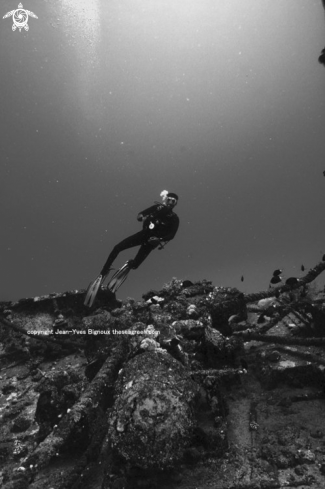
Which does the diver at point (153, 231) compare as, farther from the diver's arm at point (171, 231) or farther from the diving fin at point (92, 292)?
the diving fin at point (92, 292)

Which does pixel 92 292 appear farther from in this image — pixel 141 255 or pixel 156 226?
pixel 156 226

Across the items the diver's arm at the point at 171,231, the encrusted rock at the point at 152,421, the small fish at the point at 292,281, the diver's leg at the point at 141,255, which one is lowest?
the encrusted rock at the point at 152,421

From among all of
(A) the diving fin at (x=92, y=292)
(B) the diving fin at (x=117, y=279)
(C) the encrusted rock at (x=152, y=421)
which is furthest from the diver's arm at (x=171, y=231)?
(C) the encrusted rock at (x=152, y=421)

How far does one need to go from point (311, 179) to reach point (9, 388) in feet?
467

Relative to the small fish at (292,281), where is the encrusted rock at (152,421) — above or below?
below

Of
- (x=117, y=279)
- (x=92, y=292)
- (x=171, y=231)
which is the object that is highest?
(x=171, y=231)

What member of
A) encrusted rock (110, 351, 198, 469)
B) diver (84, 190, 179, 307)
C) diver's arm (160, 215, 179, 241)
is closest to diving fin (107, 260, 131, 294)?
diver (84, 190, 179, 307)

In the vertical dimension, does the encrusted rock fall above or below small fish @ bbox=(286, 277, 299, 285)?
below

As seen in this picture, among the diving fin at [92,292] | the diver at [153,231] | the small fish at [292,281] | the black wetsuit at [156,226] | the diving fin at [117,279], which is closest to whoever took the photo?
the small fish at [292,281]

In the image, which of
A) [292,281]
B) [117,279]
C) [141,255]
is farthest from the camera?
[141,255]

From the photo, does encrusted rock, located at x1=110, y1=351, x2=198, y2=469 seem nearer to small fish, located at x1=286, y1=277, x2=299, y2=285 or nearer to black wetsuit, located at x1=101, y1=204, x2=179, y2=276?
small fish, located at x1=286, y1=277, x2=299, y2=285

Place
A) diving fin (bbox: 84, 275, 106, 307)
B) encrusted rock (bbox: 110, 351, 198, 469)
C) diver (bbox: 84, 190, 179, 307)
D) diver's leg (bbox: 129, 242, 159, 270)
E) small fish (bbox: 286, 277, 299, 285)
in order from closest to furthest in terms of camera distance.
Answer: encrusted rock (bbox: 110, 351, 198, 469) < small fish (bbox: 286, 277, 299, 285) < diving fin (bbox: 84, 275, 106, 307) < diver's leg (bbox: 129, 242, 159, 270) < diver (bbox: 84, 190, 179, 307)

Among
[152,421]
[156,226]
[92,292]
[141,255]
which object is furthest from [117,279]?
[152,421]

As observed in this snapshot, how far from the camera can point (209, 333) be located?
4527 millimetres
